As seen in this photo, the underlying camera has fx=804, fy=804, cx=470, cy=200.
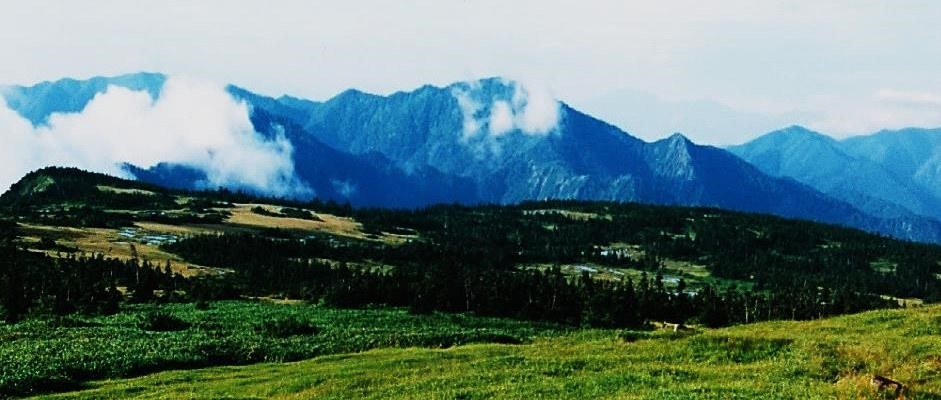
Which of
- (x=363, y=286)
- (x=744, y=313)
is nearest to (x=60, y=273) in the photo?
(x=363, y=286)

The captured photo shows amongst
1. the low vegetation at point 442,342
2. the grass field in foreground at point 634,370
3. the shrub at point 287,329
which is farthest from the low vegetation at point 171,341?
the grass field in foreground at point 634,370

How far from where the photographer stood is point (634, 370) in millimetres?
41625

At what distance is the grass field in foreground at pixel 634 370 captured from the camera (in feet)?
115

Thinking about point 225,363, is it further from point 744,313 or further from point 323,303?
point 744,313

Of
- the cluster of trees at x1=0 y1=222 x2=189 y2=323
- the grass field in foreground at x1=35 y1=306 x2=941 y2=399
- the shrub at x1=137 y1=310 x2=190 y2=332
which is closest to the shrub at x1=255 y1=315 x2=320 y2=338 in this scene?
the shrub at x1=137 y1=310 x2=190 y2=332

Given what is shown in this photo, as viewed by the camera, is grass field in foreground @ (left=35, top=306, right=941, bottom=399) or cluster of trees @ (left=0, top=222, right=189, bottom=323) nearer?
grass field in foreground @ (left=35, top=306, right=941, bottom=399)

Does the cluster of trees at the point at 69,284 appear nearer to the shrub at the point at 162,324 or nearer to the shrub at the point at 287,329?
the shrub at the point at 162,324

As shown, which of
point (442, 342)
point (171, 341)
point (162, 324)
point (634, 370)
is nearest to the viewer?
point (634, 370)

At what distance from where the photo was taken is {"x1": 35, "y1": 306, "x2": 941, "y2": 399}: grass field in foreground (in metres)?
35.1

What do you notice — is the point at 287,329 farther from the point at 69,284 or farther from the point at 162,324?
the point at 69,284

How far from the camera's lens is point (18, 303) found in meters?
113

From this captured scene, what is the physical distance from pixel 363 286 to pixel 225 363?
251ft

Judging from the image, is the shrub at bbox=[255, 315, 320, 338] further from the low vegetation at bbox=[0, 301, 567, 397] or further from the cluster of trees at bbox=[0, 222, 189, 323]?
the cluster of trees at bbox=[0, 222, 189, 323]

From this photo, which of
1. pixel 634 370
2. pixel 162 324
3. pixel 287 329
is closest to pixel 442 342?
pixel 287 329
